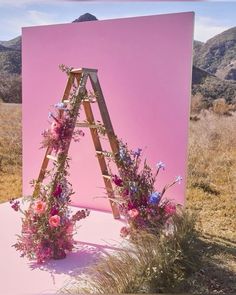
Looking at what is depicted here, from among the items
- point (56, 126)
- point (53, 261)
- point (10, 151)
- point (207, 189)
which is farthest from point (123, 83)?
point (10, 151)

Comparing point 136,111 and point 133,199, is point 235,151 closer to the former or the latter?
point 136,111

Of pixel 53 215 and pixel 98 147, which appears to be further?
pixel 98 147

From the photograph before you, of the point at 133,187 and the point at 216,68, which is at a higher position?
the point at 216,68

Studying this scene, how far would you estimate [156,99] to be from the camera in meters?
4.54

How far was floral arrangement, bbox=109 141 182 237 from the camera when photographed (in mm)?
3783

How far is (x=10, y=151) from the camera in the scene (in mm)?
8930

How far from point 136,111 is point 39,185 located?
1.43 meters

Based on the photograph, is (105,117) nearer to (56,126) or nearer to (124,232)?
(56,126)

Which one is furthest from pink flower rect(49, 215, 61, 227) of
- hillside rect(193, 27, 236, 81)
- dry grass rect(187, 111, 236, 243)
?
hillside rect(193, 27, 236, 81)

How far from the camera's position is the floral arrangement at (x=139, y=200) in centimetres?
378

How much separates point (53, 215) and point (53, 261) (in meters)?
0.40

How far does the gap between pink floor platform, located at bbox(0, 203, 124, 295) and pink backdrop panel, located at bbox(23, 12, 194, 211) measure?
0.69 metres

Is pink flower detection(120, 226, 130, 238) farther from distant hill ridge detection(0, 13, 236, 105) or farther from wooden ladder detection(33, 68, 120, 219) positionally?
distant hill ridge detection(0, 13, 236, 105)

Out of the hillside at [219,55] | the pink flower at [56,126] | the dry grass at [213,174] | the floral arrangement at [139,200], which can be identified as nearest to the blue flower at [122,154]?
the floral arrangement at [139,200]
